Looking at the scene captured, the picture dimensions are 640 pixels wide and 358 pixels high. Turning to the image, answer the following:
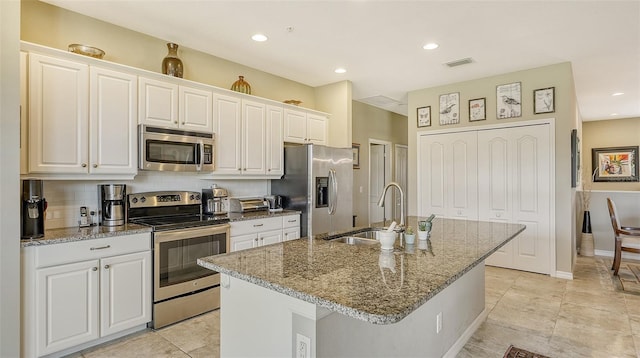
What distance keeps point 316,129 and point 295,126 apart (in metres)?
0.40

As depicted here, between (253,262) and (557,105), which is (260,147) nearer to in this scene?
(253,262)

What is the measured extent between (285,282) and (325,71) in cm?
368

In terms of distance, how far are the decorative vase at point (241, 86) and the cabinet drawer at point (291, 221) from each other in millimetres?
1571

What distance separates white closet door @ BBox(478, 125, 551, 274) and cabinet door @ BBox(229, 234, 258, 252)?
323 centimetres

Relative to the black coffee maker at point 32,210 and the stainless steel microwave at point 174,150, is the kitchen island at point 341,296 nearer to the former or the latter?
the black coffee maker at point 32,210

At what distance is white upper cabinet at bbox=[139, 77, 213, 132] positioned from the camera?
3066 millimetres

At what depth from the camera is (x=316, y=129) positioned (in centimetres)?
478

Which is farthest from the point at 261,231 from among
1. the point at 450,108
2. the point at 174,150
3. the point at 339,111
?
the point at 450,108

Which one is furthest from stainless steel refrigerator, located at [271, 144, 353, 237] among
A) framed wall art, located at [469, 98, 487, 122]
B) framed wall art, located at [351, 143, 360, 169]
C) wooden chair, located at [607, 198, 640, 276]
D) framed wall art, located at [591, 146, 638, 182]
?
framed wall art, located at [591, 146, 638, 182]

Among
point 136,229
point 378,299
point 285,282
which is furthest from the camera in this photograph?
point 136,229

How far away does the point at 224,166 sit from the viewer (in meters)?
3.69

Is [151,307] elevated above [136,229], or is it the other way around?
[136,229]

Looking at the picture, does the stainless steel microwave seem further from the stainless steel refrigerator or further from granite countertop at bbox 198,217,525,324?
granite countertop at bbox 198,217,525,324

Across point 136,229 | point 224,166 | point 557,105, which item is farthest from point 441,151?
point 136,229
